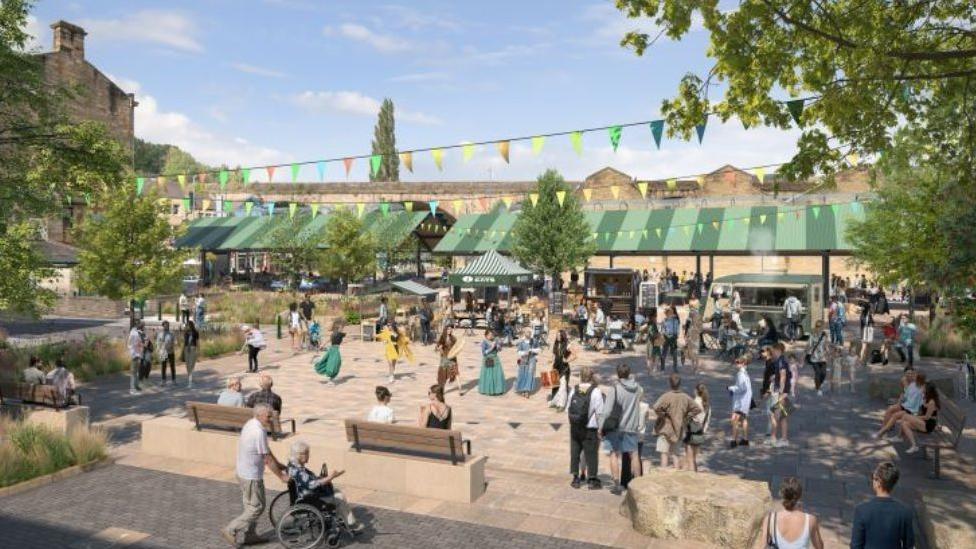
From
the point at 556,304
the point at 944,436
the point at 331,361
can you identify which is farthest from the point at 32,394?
the point at 556,304

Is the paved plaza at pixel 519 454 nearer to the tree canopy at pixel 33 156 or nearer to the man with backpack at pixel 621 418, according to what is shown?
the man with backpack at pixel 621 418

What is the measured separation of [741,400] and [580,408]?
355 cm

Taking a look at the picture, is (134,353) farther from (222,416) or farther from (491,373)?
(491,373)

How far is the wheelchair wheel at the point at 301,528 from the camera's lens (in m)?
7.21

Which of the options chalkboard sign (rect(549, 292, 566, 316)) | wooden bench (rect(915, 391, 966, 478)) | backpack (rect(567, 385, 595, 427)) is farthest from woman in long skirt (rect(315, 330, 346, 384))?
chalkboard sign (rect(549, 292, 566, 316))

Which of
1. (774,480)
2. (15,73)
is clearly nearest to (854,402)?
(774,480)

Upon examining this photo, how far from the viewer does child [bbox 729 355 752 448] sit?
11.1 m

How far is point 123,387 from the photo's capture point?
1648cm

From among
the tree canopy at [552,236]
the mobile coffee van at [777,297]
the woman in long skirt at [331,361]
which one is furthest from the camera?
the tree canopy at [552,236]

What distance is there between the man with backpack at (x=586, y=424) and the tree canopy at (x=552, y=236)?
1211 inches

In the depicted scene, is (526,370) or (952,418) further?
(526,370)

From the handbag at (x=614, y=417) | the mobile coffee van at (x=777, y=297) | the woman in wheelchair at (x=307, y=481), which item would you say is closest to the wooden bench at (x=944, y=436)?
the handbag at (x=614, y=417)

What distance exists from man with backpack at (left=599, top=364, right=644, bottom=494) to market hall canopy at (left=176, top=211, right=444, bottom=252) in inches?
1359

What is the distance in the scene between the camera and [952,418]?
1058cm
